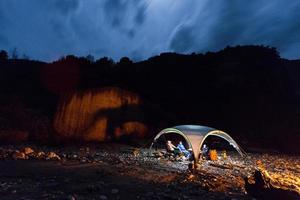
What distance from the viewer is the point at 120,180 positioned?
42.6 feet

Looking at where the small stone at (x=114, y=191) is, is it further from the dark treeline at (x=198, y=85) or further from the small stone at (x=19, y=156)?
the dark treeline at (x=198, y=85)

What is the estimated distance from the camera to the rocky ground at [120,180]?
1038 cm

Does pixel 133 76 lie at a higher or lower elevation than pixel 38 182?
higher

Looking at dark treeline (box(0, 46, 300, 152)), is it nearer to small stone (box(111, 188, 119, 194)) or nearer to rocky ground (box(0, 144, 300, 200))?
rocky ground (box(0, 144, 300, 200))

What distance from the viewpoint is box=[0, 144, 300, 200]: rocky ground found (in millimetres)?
10375

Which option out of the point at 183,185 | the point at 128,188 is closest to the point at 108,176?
→ the point at 128,188

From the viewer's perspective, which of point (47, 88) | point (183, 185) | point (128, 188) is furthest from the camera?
point (47, 88)

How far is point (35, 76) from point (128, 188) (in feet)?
140

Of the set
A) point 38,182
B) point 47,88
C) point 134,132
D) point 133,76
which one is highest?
point 133,76

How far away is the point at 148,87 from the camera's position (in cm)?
4881

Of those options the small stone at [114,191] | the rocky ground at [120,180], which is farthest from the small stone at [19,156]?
the small stone at [114,191]

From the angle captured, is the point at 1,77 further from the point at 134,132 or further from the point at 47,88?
the point at 134,132

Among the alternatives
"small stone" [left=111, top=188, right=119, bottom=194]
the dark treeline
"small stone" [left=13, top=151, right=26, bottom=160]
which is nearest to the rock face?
the dark treeline

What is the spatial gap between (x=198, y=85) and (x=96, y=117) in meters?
23.5
